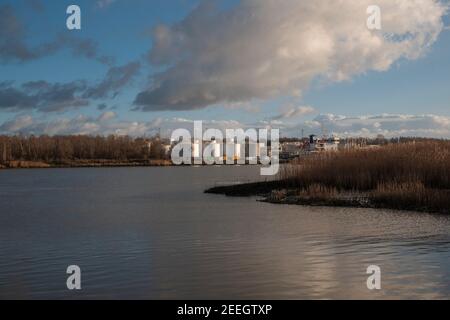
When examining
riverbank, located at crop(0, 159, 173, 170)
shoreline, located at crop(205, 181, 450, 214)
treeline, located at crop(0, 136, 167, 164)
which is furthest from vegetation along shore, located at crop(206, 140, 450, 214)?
treeline, located at crop(0, 136, 167, 164)

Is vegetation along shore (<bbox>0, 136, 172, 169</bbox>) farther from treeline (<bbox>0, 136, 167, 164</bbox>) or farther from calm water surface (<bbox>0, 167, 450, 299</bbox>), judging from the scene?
calm water surface (<bbox>0, 167, 450, 299</bbox>)

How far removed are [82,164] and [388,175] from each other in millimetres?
111045

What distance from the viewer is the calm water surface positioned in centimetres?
1217

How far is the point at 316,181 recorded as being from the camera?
36969 millimetres

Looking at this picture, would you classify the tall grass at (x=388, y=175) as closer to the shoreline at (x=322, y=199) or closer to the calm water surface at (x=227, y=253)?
the shoreline at (x=322, y=199)

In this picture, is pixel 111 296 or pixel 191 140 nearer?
pixel 111 296

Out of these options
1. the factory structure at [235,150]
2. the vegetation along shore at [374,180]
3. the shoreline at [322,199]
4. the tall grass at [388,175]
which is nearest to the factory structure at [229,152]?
the factory structure at [235,150]

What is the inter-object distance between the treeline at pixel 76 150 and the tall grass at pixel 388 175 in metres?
108

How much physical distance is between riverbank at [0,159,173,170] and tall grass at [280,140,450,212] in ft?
323

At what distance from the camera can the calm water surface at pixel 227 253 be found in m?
12.2
